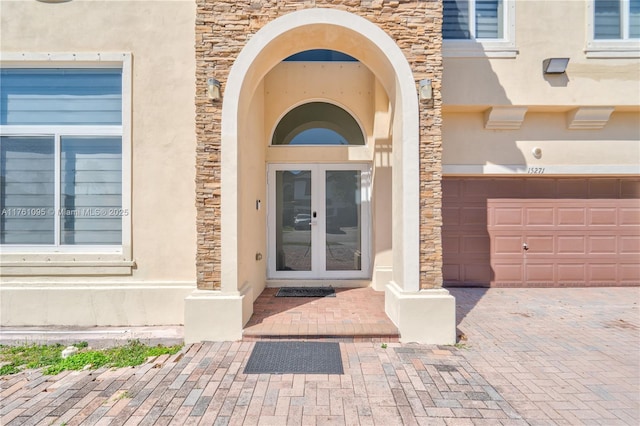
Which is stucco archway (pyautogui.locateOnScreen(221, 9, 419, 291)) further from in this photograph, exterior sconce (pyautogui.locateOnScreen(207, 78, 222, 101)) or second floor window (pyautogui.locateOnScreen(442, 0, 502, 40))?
second floor window (pyautogui.locateOnScreen(442, 0, 502, 40))

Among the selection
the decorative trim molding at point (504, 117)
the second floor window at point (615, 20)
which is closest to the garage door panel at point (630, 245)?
the decorative trim molding at point (504, 117)

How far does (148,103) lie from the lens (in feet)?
16.6

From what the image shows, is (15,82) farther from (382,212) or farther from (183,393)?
(382,212)

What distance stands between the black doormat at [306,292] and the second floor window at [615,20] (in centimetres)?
746

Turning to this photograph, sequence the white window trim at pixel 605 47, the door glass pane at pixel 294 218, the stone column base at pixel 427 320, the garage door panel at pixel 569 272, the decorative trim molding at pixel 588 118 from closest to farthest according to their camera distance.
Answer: the stone column base at pixel 427 320
the white window trim at pixel 605 47
the decorative trim molding at pixel 588 118
the garage door panel at pixel 569 272
the door glass pane at pixel 294 218

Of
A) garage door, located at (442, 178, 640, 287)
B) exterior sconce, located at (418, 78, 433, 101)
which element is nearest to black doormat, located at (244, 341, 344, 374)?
exterior sconce, located at (418, 78, 433, 101)

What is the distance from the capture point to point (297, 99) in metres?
7.10

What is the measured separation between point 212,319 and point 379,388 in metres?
2.39

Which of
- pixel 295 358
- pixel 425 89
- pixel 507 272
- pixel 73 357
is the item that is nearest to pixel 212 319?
pixel 295 358

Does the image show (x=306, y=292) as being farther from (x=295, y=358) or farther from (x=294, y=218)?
(x=295, y=358)

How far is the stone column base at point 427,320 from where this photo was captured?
14.3ft

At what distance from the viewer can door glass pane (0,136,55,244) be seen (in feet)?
17.1

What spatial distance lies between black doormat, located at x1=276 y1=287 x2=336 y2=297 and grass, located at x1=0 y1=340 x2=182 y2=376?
2.43 meters

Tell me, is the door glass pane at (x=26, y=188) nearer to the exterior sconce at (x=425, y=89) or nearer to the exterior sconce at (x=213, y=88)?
the exterior sconce at (x=213, y=88)
